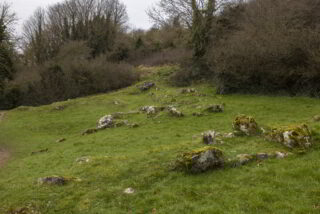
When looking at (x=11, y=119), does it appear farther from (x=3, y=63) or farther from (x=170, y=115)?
(x=170, y=115)

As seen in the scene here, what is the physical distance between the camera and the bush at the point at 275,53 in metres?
24.6

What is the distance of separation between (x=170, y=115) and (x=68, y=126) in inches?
462

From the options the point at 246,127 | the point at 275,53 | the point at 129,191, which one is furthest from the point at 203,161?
the point at 275,53

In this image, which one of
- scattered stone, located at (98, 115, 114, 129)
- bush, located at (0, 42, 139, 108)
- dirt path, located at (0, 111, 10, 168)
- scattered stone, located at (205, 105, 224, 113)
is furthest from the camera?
bush, located at (0, 42, 139, 108)

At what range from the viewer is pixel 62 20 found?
70750 millimetres

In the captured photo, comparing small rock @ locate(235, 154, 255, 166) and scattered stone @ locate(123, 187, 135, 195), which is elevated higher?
small rock @ locate(235, 154, 255, 166)

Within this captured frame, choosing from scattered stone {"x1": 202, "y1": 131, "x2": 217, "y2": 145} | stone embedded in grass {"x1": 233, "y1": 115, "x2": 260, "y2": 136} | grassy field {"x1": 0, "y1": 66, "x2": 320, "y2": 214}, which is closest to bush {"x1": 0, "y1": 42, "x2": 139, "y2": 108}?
grassy field {"x1": 0, "y1": 66, "x2": 320, "y2": 214}

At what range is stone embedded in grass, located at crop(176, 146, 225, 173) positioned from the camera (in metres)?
10.0

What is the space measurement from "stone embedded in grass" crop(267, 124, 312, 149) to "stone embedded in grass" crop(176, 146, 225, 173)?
2.80 m

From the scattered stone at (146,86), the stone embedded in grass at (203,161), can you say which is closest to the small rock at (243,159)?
the stone embedded in grass at (203,161)

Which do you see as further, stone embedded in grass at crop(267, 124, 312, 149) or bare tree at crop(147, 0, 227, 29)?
bare tree at crop(147, 0, 227, 29)

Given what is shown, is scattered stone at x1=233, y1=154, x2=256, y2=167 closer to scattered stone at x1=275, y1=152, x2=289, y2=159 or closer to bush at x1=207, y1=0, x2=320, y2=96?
scattered stone at x1=275, y1=152, x2=289, y2=159

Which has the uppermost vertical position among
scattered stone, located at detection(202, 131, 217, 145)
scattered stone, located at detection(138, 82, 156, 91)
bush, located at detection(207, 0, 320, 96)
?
bush, located at detection(207, 0, 320, 96)

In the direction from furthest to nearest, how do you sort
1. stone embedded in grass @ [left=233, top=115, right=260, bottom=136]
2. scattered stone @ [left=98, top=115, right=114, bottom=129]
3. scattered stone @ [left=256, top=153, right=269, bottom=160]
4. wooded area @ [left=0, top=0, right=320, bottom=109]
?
1. wooded area @ [left=0, top=0, right=320, bottom=109]
2. scattered stone @ [left=98, top=115, right=114, bottom=129]
3. stone embedded in grass @ [left=233, top=115, right=260, bottom=136]
4. scattered stone @ [left=256, top=153, right=269, bottom=160]
